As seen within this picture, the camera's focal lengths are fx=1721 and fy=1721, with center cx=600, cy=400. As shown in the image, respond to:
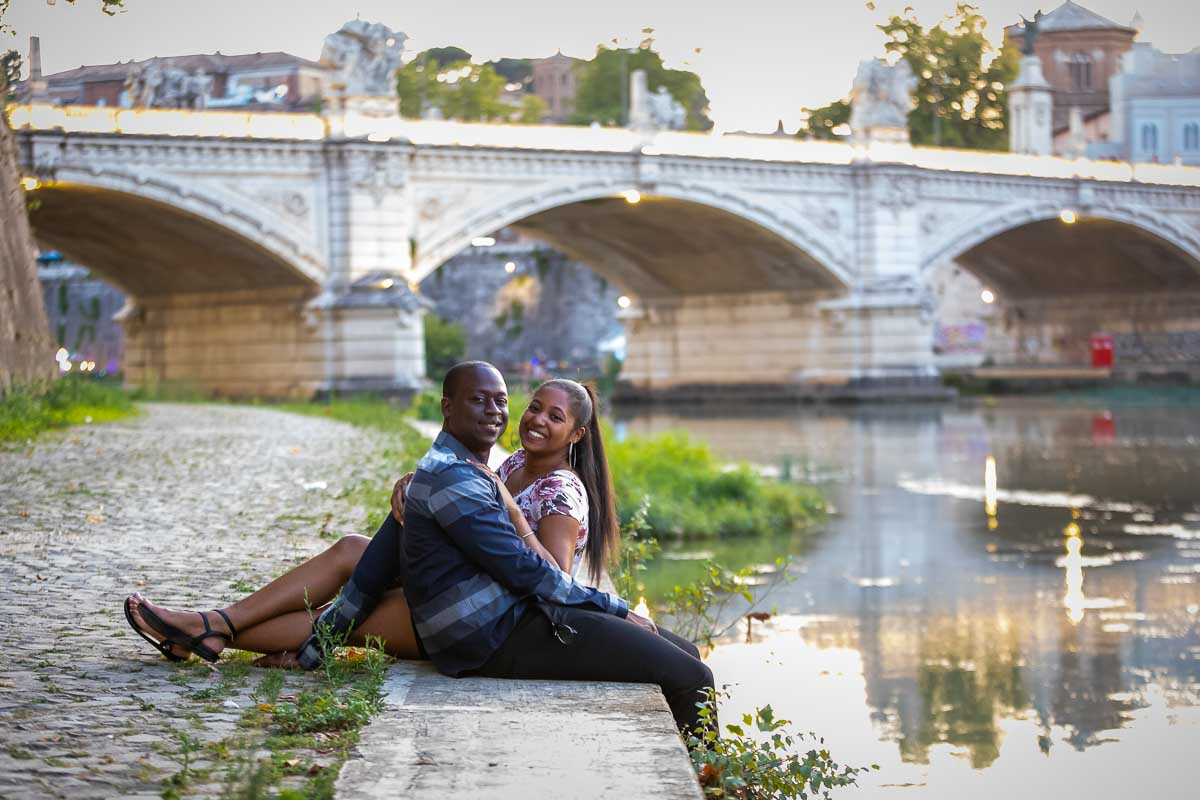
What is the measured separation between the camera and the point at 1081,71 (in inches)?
2714

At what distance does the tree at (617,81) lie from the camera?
54.2m

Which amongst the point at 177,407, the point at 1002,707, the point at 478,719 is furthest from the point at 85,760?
the point at 177,407

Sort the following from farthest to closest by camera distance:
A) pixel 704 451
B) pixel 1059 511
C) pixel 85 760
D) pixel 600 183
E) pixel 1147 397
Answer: pixel 1147 397, pixel 600 183, pixel 704 451, pixel 1059 511, pixel 85 760

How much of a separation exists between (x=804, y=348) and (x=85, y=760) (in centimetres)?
3607

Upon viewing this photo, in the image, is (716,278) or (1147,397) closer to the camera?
(1147,397)

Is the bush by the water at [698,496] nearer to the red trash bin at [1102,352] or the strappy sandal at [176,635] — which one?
the strappy sandal at [176,635]

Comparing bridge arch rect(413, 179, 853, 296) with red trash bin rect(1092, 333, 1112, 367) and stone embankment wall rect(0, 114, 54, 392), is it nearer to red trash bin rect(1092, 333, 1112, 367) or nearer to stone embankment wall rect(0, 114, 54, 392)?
red trash bin rect(1092, 333, 1112, 367)

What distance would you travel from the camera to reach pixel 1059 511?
15.7m

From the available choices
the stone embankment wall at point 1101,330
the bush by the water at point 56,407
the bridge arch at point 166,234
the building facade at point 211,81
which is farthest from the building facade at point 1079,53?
the bush by the water at point 56,407

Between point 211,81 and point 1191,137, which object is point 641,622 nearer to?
point 211,81

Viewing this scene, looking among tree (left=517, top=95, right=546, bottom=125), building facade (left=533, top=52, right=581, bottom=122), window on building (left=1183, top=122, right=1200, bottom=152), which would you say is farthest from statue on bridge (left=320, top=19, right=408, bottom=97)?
building facade (left=533, top=52, right=581, bottom=122)

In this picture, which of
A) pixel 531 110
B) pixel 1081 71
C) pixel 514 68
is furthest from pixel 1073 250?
pixel 514 68

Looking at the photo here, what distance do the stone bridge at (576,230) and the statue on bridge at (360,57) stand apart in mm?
651

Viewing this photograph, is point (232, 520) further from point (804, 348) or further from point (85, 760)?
point (804, 348)
